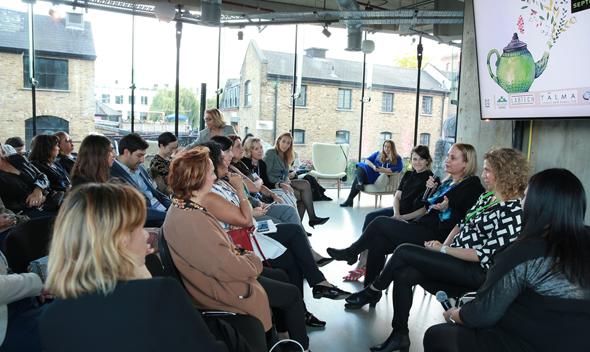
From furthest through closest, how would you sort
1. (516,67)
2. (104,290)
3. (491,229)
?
(516,67)
(491,229)
(104,290)

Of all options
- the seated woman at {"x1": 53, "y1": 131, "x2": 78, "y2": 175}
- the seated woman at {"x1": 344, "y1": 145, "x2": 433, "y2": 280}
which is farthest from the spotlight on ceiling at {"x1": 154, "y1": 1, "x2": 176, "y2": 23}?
the seated woman at {"x1": 344, "y1": 145, "x2": 433, "y2": 280}

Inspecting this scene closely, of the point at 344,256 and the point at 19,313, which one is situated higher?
the point at 19,313

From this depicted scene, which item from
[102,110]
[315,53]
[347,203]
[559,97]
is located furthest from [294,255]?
[315,53]

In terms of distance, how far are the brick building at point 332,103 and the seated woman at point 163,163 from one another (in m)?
4.82

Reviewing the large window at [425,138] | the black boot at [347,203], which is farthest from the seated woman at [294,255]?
the large window at [425,138]

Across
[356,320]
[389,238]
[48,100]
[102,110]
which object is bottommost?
[356,320]

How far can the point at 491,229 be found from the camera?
7.64 ft

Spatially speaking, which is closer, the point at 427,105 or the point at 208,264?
the point at 208,264

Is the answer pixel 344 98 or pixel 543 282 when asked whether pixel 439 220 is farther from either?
pixel 344 98

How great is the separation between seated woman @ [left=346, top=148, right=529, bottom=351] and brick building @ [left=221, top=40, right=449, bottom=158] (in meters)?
6.66

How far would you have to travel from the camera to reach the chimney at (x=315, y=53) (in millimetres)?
8977

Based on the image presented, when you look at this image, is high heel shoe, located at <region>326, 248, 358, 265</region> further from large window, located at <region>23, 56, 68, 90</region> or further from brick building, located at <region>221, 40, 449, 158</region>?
large window, located at <region>23, 56, 68, 90</region>

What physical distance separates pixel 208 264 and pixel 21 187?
2.45m

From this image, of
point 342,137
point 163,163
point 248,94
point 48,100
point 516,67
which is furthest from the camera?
point 342,137
